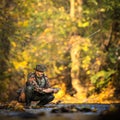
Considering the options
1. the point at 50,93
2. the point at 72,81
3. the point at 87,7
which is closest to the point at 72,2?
the point at 87,7

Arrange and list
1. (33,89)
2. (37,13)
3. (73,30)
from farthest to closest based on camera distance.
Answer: (37,13) < (73,30) < (33,89)

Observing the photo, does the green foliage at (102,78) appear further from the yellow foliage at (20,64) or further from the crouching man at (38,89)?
the crouching man at (38,89)

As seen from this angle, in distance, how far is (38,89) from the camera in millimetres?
13781

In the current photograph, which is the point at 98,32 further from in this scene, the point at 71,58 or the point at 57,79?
the point at 57,79

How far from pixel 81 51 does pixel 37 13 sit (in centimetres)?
404

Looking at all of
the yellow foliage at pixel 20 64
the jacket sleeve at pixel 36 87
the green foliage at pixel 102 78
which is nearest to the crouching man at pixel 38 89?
the jacket sleeve at pixel 36 87

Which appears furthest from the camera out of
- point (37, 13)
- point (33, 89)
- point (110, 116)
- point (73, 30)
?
point (37, 13)

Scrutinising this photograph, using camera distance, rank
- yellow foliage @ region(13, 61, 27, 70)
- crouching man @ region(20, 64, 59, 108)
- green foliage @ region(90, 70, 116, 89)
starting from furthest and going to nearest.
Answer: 1. yellow foliage @ region(13, 61, 27, 70)
2. green foliage @ region(90, 70, 116, 89)
3. crouching man @ region(20, 64, 59, 108)

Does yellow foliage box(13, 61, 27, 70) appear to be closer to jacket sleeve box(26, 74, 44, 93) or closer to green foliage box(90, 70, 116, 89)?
green foliage box(90, 70, 116, 89)

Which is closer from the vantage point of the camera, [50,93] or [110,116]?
[110,116]

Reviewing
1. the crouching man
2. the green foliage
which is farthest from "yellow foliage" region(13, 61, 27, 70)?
the crouching man

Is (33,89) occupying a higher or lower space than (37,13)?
lower

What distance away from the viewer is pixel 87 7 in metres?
26.8

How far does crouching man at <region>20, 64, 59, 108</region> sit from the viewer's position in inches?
542
